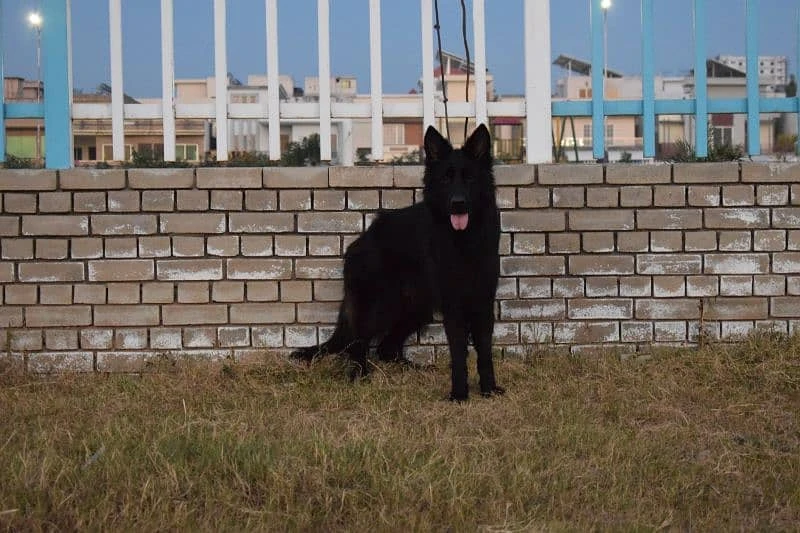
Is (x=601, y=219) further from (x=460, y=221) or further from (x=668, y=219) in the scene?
(x=460, y=221)

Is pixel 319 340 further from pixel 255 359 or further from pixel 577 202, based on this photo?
pixel 577 202

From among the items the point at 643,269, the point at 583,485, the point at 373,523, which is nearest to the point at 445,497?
the point at 373,523

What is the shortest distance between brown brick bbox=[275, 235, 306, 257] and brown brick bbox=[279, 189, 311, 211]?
184mm

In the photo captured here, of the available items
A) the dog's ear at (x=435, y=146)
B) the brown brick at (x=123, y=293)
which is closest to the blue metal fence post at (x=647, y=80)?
the dog's ear at (x=435, y=146)

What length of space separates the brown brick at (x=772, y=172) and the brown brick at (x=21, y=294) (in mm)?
4669

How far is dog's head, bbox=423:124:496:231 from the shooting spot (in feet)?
14.9

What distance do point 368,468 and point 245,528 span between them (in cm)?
55

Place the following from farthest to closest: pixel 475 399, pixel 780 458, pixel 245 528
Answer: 1. pixel 475 399
2. pixel 780 458
3. pixel 245 528

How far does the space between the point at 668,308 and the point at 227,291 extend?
288 cm

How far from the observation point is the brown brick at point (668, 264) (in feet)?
18.3

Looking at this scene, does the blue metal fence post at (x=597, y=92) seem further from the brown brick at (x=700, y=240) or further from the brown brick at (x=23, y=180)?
the brown brick at (x=23, y=180)

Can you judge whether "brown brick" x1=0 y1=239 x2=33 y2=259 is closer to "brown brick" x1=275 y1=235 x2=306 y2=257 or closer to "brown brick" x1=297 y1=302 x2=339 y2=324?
"brown brick" x1=275 y1=235 x2=306 y2=257

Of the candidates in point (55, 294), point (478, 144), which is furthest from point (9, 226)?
point (478, 144)

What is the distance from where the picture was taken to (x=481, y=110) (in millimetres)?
5633
